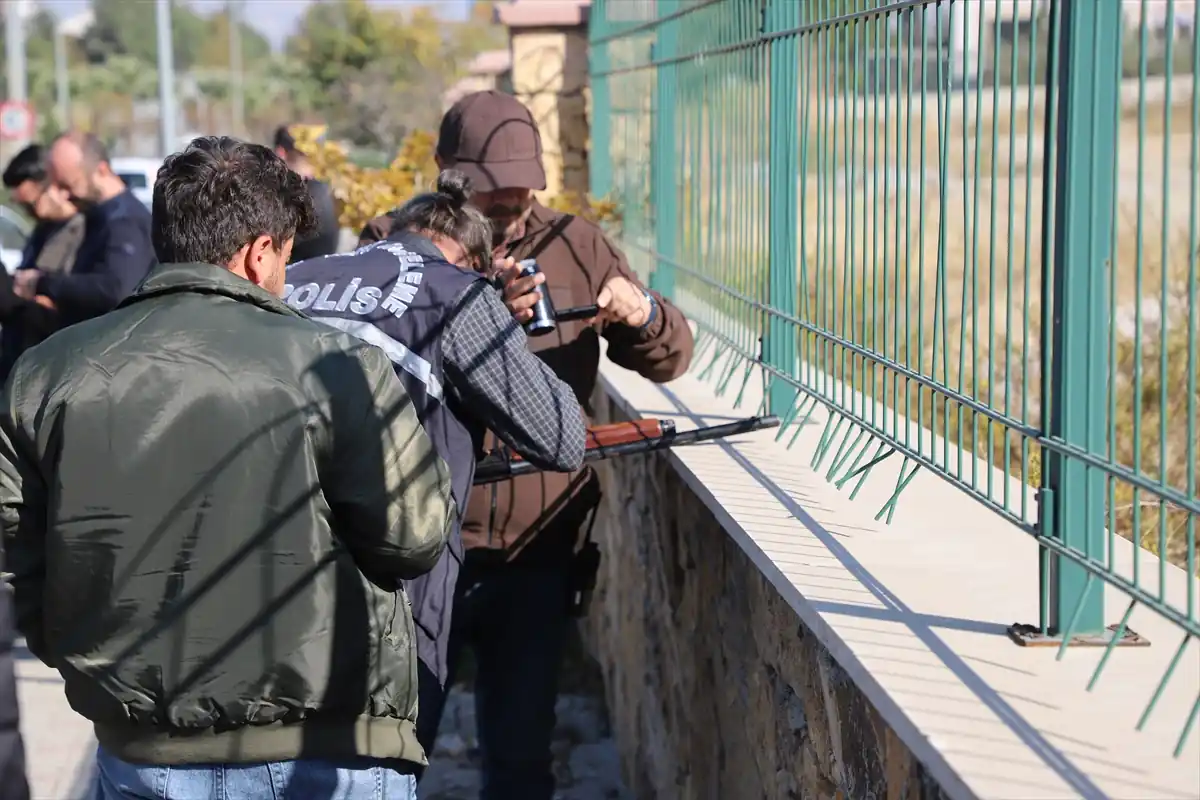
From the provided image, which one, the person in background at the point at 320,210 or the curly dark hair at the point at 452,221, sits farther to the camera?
the person in background at the point at 320,210

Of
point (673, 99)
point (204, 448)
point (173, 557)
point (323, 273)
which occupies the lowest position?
point (173, 557)

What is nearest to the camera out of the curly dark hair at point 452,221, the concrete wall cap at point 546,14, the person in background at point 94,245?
the curly dark hair at point 452,221

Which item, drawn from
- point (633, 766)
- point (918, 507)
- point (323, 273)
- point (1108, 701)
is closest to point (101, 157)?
point (633, 766)

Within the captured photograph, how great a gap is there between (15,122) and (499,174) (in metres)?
21.2

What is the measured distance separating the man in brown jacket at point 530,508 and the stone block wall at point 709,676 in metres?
0.31

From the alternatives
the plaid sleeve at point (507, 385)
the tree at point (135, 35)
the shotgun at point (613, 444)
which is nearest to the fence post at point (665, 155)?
the shotgun at point (613, 444)

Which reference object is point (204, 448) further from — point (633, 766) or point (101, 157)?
point (101, 157)

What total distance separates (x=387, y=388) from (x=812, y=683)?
82cm

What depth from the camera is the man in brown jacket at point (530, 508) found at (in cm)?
369

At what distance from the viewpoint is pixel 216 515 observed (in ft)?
7.32

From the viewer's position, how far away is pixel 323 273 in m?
3.04

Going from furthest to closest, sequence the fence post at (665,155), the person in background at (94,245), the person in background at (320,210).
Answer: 1. the person in background at (320,210)
2. the person in background at (94,245)
3. the fence post at (665,155)

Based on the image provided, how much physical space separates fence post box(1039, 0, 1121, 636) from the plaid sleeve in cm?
104

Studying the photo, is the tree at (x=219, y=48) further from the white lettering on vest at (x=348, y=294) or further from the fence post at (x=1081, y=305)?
the fence post at (x=1081, y=305)
